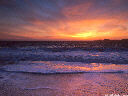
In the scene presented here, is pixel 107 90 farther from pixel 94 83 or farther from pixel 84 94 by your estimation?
pixel 84 94

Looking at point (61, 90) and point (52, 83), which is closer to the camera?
point (61, 90)

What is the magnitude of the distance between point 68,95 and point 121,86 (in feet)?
6.21

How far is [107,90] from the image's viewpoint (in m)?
2.76

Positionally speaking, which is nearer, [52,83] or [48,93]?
[48,93]

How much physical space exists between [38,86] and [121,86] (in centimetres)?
286

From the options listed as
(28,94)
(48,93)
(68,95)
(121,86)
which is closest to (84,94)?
(68,95)

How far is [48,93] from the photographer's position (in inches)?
104

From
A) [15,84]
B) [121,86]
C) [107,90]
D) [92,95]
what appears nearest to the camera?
[92,95]

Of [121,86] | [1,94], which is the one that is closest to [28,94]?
[1,94]

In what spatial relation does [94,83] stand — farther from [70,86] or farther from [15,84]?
[15,84]

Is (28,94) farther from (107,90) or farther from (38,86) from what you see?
(107,90)

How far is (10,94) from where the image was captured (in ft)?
8.54

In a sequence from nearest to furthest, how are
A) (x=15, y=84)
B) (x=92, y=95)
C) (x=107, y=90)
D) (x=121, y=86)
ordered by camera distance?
(x=92, y=95) → (x=107, y=90) → (x=121, y=86) → (x=15, y=84)

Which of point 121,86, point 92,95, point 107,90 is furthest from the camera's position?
point 121,86
